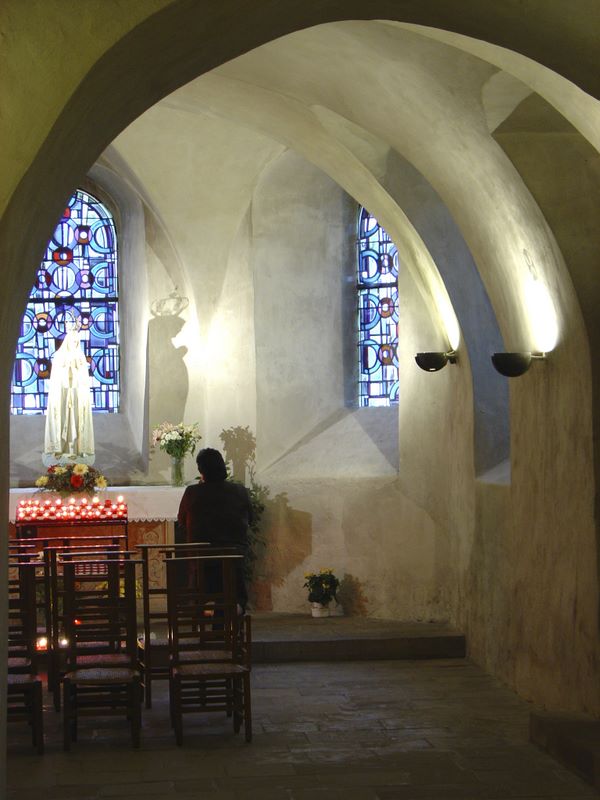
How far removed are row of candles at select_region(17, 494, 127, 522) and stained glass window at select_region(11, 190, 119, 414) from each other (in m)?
2.34

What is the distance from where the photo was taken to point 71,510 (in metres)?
11.6

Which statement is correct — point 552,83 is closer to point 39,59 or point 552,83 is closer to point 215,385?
point 39,59

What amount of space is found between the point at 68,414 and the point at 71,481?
86 cm

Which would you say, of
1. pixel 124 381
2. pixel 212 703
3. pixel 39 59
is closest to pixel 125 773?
pixel 212 703

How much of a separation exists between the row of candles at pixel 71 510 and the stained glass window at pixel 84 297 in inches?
92.2

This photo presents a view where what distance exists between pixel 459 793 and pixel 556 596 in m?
2.06

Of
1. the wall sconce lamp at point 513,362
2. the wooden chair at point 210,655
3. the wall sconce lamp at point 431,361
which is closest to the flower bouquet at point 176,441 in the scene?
the wall sconce lamp at point 431,361

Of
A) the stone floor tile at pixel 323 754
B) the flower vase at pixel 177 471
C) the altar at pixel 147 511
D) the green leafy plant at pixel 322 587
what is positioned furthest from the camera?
the flower vase at pixel 177 471

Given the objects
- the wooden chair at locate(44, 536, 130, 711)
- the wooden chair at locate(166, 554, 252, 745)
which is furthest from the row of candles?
the wooden chair at locate(166, 554, 252, 745)

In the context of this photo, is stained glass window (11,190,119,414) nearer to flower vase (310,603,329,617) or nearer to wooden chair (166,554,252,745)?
flower vase (310,603,329,617)

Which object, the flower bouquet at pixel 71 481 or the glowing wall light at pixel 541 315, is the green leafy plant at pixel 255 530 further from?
the glowing wall light at pixel 541 315

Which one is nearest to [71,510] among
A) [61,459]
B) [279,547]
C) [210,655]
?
[61,459]

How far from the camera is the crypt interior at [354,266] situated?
4.70 metres

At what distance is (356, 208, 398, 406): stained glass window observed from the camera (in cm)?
1277
